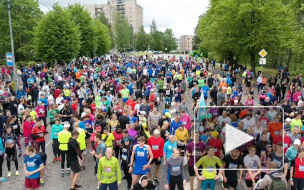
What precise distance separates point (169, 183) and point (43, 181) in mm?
3901

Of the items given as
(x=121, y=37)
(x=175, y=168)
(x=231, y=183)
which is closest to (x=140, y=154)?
(x=175, y=168)

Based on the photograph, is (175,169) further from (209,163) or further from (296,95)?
(296,95)

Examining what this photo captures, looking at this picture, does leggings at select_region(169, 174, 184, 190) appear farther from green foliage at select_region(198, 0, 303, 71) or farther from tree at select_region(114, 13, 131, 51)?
tree at select_region(114, 13, 131, 51)

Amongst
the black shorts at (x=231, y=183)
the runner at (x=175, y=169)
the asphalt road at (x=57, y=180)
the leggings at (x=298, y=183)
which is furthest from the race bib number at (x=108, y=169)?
the leggings at (x=298, y=183)

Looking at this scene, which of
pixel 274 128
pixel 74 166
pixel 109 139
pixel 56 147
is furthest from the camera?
pixel 56 147

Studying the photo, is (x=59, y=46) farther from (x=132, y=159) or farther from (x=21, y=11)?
(x=132, y=159)

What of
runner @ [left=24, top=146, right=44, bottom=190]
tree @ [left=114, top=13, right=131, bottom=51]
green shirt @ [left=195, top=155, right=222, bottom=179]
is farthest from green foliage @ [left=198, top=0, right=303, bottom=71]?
tree @ [left=114, top=13, right=131, bottom=51]

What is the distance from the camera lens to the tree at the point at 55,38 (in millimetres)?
33969

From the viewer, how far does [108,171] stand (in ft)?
22.1

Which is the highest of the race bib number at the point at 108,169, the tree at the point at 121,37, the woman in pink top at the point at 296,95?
the tree at the point at 121,37

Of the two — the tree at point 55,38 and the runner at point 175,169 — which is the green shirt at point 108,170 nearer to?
the runner at point 175,169

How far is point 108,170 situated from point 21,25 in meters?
45.5

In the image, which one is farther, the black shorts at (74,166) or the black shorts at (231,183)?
the black shorts at (74,166)
